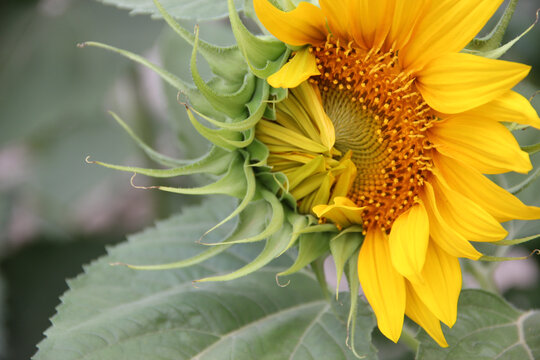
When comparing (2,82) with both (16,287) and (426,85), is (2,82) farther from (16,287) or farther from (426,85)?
(426,85)

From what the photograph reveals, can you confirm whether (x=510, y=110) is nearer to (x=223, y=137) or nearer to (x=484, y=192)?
(x=484, y=192)

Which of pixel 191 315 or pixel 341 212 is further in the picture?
pixel 191 315

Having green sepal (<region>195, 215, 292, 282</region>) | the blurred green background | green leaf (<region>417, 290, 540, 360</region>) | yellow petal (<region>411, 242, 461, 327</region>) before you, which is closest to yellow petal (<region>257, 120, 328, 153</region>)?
green sepal (<region>195, 215, 292, 282</region>)

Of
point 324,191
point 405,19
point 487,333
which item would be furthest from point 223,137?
point 487,333

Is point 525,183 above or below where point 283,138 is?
below

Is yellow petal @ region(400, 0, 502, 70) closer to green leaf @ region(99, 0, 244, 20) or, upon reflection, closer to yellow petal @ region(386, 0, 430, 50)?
yellow petal @ region(386, 0, 430, 50)

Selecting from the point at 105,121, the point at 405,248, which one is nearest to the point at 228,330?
the point at 405,248

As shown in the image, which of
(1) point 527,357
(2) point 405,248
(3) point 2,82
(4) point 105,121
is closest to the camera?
(2) point 405,248
